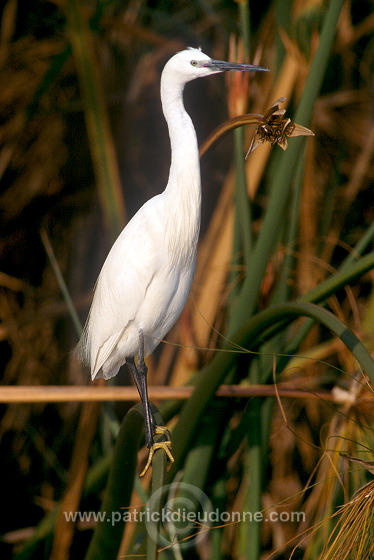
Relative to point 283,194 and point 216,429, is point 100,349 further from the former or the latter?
point 283,194

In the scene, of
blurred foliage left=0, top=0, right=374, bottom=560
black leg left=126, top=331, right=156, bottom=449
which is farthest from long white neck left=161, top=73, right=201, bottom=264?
blurred foliage left=0, top=0, right=374, bottom=560

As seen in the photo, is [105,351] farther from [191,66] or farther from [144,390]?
[191,66]

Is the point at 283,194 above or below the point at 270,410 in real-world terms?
above

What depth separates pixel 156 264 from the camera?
92 cm

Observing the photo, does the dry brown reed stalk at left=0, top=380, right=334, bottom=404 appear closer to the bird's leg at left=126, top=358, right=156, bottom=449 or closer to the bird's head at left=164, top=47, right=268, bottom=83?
the bird's leg at left=126, top=358, right=156, bottom=449

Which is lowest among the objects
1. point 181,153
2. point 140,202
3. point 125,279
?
point 140,202

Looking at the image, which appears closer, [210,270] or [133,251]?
[133,251]

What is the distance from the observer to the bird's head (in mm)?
734

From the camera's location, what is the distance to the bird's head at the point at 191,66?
2.41 feet

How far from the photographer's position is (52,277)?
2.01 m

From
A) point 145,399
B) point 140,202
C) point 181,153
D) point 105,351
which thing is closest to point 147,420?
point 145,399

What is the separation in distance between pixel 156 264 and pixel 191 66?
0.29 metres

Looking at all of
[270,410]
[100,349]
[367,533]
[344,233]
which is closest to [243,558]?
[270,410]

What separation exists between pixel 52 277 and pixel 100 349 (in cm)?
108
